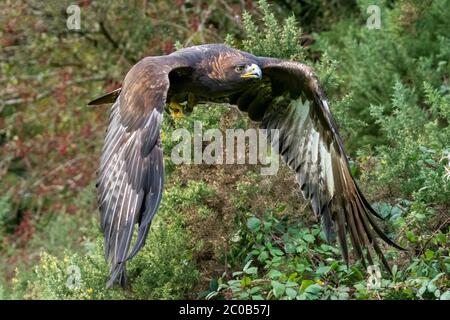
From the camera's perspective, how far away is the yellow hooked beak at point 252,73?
7.48 m

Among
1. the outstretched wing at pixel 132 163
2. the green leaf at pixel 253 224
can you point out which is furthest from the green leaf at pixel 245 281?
the outstretched wing at pixel 132 163

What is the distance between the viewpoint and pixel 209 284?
24.5ft

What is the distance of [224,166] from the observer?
24.9 ft

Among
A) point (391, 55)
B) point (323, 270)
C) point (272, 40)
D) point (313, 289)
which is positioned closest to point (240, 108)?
point (272, 40)

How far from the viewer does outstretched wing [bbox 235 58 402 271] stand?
286 inches

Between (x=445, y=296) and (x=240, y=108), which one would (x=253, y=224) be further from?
(x=445, y=296)

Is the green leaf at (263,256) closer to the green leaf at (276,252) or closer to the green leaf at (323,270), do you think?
the green leaf at (276,252)

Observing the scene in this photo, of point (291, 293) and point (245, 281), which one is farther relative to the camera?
point (245, 281)

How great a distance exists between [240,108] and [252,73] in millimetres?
568

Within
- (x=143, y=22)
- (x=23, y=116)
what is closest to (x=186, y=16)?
(x=143, y=22)

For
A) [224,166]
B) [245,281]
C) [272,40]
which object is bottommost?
[245,281]

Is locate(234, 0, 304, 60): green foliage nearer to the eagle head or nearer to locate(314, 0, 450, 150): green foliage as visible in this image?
the eagle head
